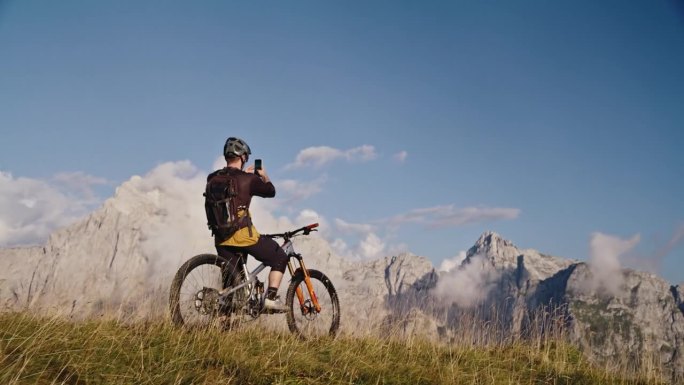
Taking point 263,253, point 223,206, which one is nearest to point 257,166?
point 223,206

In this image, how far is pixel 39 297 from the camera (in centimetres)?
725

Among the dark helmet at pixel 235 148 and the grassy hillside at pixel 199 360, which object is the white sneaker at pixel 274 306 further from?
the dark helmet at pixel 235 148

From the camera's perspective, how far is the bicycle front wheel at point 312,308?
8258mm

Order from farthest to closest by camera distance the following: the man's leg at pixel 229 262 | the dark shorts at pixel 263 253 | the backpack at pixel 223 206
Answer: the dark shorts at pixel 263 253 < the man's leg at pixel 229 262 < the backpack at pixel 223 206

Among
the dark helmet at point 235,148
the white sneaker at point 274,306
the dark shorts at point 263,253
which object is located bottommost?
the white sneaker at point 274,306

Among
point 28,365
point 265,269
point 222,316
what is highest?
point 265,269

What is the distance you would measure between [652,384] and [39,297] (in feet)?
34.6

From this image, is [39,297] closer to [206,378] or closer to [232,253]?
[232,253]

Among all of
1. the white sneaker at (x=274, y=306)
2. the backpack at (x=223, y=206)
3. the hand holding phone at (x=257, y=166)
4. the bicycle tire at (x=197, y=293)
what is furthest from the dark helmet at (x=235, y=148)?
the white sneaker at (x=274, y=306)

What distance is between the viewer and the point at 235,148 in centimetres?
766

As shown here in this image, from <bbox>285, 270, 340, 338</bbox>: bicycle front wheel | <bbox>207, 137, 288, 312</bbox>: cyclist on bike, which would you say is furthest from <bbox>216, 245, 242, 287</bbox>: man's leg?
<bbox>285, 270, 340, 338</bbox>: bicycle front wheel

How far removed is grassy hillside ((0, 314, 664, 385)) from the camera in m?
4.28

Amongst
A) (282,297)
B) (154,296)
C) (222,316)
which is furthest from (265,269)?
(154,296)

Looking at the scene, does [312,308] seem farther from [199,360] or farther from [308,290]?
[199,360]
